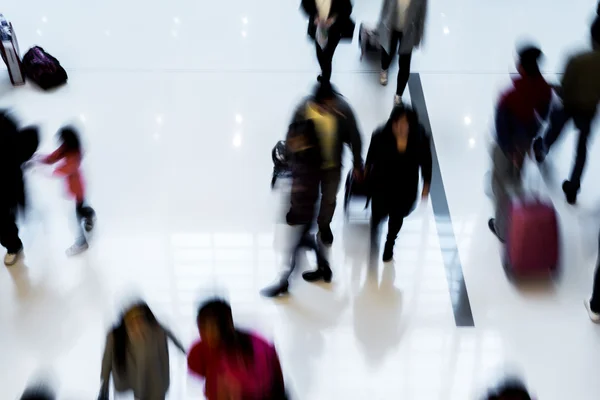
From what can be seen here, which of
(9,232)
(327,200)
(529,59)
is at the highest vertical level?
(529,59)

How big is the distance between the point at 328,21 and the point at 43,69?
3.01 meters

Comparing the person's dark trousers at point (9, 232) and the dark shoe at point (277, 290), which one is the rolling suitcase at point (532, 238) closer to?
the dark shoe at point (277, 290)

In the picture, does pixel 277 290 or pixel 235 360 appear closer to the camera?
pixel 235 360

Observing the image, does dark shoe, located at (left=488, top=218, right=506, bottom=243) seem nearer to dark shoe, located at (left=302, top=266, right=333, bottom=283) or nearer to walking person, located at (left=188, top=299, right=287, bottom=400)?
dark shoe, located at (left=302, top=266, right=333, bottom=283)

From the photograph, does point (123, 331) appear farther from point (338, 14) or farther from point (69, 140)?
point (338, 14)

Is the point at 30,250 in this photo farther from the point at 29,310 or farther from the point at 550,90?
the point at 550,90

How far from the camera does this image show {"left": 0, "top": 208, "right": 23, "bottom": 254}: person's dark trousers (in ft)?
17.6

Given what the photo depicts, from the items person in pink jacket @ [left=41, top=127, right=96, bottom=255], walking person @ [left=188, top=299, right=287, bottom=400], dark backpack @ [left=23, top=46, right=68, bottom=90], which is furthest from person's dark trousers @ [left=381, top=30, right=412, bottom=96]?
walking person @ [left=188, top=299, right=287, bottom=400]

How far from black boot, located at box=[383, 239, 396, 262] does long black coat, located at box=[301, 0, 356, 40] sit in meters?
2.13

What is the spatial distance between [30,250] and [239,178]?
1.88 meters

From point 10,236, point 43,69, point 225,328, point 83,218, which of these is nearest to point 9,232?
point 10,236

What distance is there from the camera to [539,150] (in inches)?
251

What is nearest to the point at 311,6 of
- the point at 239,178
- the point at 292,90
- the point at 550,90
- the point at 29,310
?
the point at 292,90

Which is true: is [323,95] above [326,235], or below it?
above
